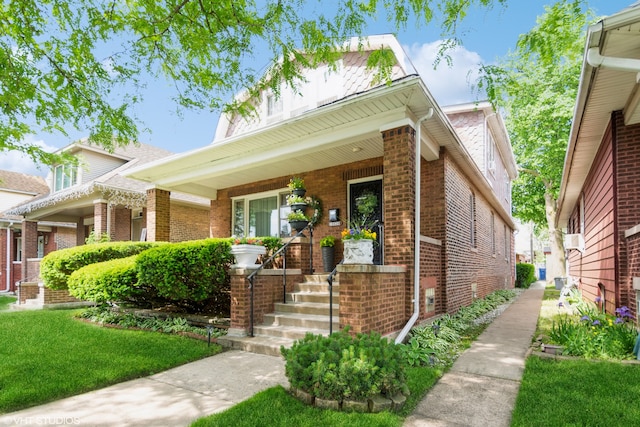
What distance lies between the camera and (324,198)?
868 cm

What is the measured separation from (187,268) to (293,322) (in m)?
2.06

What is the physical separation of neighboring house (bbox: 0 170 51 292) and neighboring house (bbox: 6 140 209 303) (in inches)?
74.8

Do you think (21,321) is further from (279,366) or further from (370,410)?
(370,410)

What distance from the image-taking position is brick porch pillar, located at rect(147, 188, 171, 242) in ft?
33.0

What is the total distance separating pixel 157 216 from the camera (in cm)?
1010

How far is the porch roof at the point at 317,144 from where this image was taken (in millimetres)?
5637

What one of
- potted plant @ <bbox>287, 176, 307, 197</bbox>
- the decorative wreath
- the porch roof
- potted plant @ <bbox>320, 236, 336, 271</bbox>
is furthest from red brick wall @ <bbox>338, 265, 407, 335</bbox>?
potted plant @ <bbox>287, 176, 307, 197</bbox>

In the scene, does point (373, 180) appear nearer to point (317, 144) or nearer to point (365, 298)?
point (317, 144)

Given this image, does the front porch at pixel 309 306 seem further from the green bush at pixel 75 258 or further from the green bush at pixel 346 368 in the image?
the green bush at pixel 75 258

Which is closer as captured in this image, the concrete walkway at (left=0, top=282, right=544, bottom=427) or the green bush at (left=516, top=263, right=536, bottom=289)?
the concrete walkway at (left=0, top=282, right=544, bottom=427)

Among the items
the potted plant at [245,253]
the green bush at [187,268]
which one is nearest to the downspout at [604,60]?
the potted plant at [245,253]

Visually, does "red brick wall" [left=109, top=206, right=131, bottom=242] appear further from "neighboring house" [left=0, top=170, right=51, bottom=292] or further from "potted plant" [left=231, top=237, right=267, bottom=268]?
"potted plant" [left=231, top=237, right=267, bottom=268]

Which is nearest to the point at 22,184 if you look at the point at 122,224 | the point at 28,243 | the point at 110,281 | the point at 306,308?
the point at 28,243

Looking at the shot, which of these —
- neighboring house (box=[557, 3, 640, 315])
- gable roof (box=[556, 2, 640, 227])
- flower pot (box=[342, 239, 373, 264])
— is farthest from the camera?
flower pot (box=[342, 239, 373, 264])
